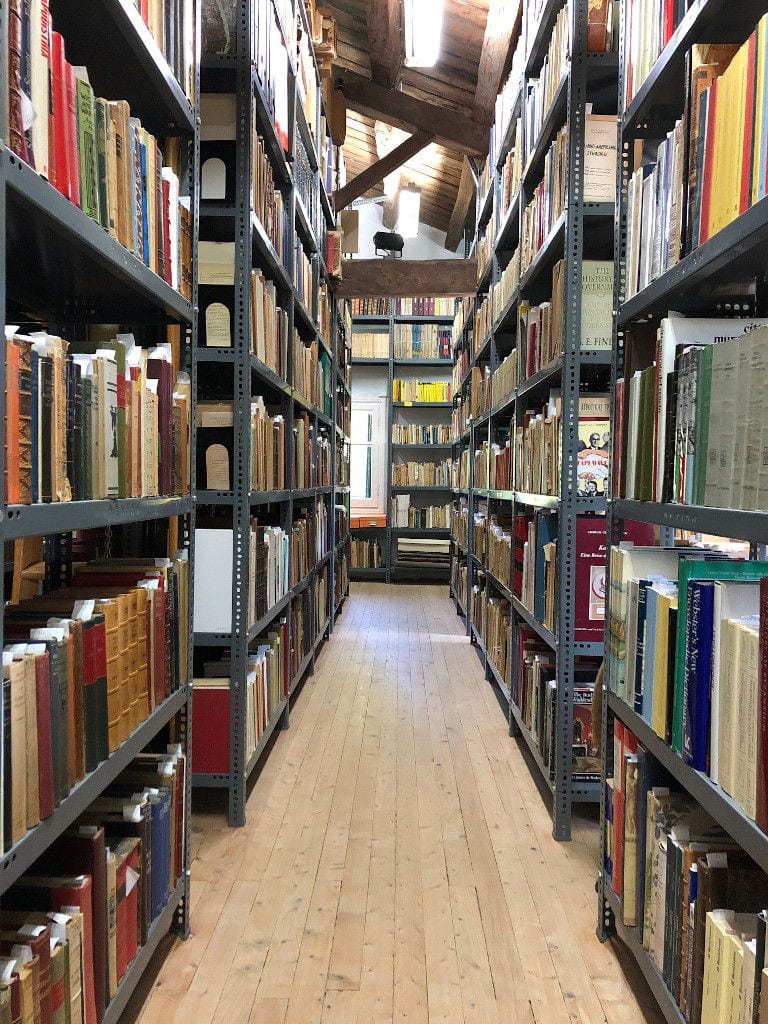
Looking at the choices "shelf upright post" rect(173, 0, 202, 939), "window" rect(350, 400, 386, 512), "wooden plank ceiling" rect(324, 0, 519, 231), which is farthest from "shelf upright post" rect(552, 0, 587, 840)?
"window" rect(350, 400, 386, 512)

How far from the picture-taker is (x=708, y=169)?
4.43ft

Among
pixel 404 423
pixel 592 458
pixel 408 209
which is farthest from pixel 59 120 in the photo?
pixel 404 423

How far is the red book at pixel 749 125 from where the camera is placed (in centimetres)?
118

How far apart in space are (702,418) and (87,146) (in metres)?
1.04

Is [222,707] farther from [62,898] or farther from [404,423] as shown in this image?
[404,423]

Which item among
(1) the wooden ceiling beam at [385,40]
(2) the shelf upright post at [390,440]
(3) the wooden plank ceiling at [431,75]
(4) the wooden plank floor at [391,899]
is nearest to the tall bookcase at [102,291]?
(4) the wooden plank floor at [391,899]

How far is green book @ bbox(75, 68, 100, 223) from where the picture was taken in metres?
1.29

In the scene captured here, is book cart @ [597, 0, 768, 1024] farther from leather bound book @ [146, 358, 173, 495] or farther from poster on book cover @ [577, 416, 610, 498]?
leather bound book @ [146, 358, 173, 495]

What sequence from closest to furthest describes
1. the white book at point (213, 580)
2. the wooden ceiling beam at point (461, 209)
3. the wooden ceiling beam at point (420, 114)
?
1. the white book at point (213, 580)
2. the wooden ceiling beam at point (420, 114)
3. the wooden ceiling beam at point (461, 209)

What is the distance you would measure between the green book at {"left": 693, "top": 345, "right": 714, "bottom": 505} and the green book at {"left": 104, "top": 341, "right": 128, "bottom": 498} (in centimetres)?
98

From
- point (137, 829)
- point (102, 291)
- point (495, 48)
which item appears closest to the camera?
point (137, 829)

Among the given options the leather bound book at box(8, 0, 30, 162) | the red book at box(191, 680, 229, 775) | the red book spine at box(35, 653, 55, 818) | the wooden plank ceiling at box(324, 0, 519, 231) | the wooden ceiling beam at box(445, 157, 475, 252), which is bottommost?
the red book at box(191, 680, 229, 775)

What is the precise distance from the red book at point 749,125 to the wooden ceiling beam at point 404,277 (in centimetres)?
512

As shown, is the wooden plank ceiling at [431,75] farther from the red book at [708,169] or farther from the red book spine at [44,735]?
the red book spine at [44,735]
